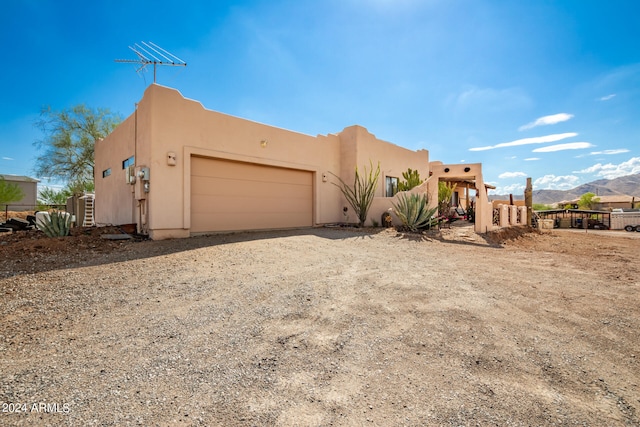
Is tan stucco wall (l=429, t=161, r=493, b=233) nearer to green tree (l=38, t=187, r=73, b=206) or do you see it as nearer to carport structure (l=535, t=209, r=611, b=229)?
carport structure (l=535, t=209, r=611, b=229)

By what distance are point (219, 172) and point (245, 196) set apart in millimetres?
1051

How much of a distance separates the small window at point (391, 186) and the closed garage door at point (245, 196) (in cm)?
478

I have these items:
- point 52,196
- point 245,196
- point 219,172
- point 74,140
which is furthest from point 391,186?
point 52,196

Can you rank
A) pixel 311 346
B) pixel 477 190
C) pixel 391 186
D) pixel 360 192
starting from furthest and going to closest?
1. pixel 391 186
2. pixel 360 192
3. pixel 477 190
4. pixel 311 346

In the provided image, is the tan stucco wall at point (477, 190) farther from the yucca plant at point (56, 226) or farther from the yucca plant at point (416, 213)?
the yucca plant at point (56, 226)

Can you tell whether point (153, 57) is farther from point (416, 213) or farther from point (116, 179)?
point (416, 213)

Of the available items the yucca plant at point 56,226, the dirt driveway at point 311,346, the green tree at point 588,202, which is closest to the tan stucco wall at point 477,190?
the dirt driveway at point 311,346

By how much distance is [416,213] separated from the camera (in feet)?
30.3

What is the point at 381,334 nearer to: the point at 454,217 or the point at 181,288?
the point at 181,288

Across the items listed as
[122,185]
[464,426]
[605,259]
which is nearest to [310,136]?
[122,185]

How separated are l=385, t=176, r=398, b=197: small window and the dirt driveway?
9422 millimetres

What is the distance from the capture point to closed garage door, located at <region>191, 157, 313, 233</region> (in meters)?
7.88

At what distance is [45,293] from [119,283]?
691mm

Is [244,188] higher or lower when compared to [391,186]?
lower
